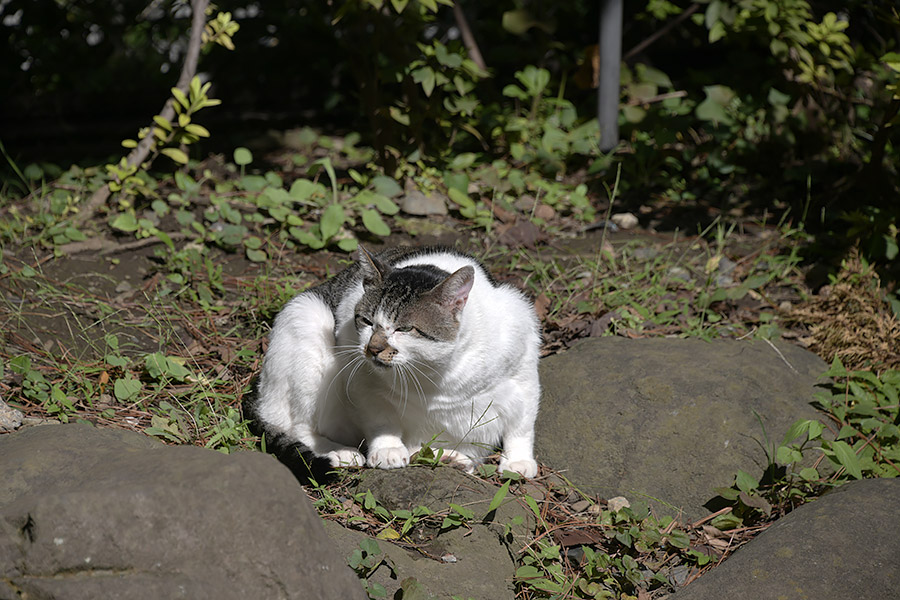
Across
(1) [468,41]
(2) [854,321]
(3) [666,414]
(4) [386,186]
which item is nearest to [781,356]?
(2) [854,321]

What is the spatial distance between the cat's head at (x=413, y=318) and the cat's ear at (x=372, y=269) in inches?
2.3

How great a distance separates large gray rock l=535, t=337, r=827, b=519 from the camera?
10.5 feet

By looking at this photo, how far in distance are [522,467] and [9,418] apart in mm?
1973

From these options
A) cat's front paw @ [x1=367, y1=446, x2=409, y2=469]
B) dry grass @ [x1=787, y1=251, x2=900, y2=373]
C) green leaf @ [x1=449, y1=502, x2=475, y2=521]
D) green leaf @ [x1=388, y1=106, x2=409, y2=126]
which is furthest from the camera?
green leaf @ [x1=388, y1=106, x2=409, y2=126]

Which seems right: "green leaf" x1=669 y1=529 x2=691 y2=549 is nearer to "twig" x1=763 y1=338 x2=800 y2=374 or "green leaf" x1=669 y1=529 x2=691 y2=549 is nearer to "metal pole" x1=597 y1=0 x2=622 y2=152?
"twig" x1=763 y1=338 x2=800 y2=374

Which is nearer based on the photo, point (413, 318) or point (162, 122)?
point (413, 318)

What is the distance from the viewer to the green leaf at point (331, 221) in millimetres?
4520

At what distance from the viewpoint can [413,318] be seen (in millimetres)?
2812

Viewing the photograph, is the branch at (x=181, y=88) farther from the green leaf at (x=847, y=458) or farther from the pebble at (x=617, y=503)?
the green leaf at (x=847, y=458)

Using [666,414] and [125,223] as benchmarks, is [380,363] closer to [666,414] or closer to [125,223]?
[666,414]

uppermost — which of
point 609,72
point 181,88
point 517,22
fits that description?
point 517,22

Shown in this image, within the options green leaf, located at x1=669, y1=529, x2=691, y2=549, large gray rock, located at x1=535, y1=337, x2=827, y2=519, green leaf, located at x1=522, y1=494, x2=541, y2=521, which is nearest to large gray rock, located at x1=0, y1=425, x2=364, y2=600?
green leaf, located at x1=522, y1=494, x2=541, y2=521

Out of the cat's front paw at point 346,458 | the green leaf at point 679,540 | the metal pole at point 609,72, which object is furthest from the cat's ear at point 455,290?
the metal pole at point 609,72

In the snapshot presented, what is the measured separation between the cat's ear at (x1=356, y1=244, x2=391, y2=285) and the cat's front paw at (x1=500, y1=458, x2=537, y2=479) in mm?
935
